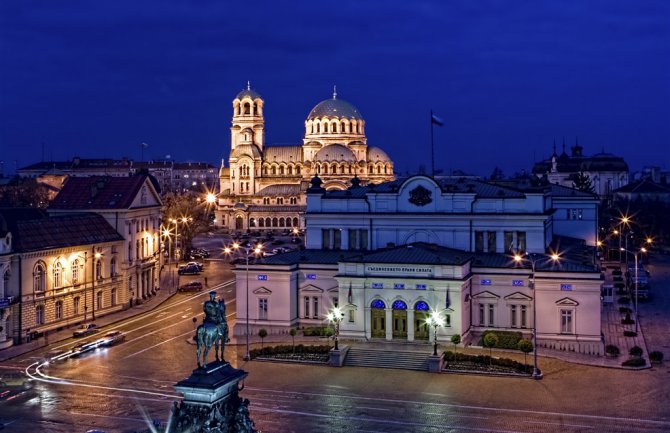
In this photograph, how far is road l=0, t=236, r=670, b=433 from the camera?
37469 millimetres

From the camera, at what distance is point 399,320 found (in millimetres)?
56875

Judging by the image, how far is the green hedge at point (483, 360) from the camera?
1905 inches

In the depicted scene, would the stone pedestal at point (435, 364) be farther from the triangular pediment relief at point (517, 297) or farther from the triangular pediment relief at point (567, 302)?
the triangular pediment relief at point (567, 302)

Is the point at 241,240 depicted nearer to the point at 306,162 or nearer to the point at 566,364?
the point at 306,162

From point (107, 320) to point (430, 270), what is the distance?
2766 centimetres

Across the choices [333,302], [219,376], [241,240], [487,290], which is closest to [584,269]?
[487,290]

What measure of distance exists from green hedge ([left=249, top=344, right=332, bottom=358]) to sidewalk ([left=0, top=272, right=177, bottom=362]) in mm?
15873

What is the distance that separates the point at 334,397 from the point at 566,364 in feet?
54.0

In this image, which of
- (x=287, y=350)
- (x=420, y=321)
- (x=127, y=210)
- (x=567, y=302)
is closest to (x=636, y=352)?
(x=567, y=302)

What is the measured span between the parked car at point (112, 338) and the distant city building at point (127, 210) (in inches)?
548

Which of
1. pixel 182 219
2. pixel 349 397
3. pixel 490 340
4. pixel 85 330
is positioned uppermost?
pixel 182 219

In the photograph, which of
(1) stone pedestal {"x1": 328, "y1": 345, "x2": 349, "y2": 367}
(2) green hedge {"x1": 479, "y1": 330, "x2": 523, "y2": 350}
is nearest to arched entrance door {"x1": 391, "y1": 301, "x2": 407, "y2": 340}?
(2) green hedge {"x1": 479, "y1": 330, "x2": 523, "y2": 350}

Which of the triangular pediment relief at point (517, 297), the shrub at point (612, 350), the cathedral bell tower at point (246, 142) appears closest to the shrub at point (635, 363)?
the shrub at point (612, 350)

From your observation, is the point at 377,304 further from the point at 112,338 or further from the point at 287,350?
the point at 112,338
